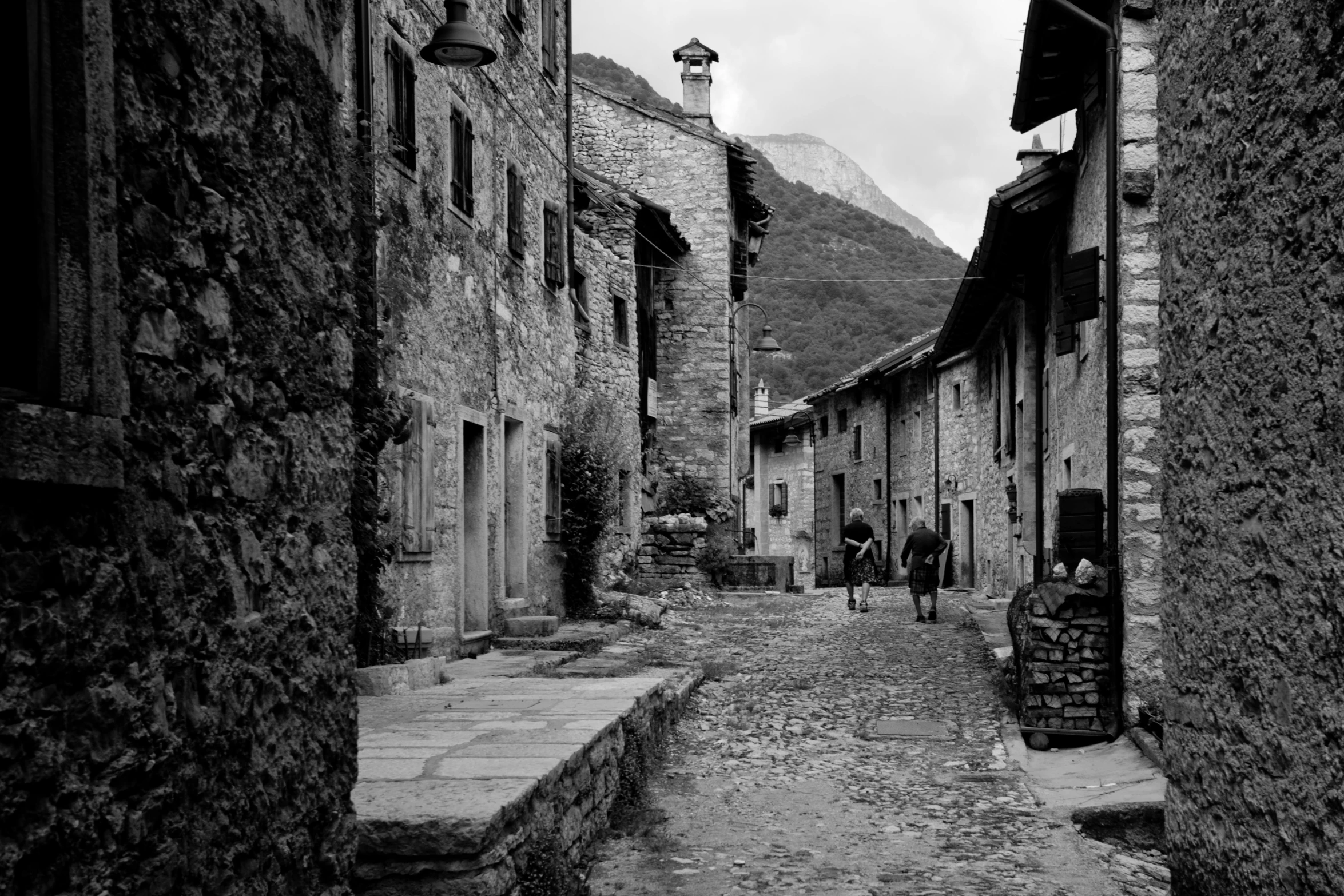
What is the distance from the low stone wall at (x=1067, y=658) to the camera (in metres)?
7.78

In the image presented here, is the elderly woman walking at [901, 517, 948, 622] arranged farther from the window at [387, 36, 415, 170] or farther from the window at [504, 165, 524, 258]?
the window at [387, 36, 415, 170]

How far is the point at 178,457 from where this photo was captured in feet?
8.44

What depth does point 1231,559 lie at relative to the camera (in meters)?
3.17

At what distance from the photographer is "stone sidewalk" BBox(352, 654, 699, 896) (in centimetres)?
381

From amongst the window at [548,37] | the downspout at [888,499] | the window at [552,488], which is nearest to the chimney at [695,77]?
the downspout at [888,499]

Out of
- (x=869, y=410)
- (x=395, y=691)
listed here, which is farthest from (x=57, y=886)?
(x=869, y=410)

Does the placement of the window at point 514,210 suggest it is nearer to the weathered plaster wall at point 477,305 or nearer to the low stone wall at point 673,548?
the weathered plaster wall at point 477,305

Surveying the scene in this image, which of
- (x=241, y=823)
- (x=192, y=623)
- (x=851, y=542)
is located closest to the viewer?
(x=192, y=623)

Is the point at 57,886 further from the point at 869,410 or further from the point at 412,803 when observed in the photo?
Result: the point at 869,410

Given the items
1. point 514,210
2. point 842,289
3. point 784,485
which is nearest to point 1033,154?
point 514,210

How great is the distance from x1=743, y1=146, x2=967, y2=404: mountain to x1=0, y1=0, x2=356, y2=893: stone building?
39874 millimetres

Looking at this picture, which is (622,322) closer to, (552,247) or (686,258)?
(552,247)

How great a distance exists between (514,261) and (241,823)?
10139 millimetres

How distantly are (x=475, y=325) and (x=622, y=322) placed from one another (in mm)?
7939
